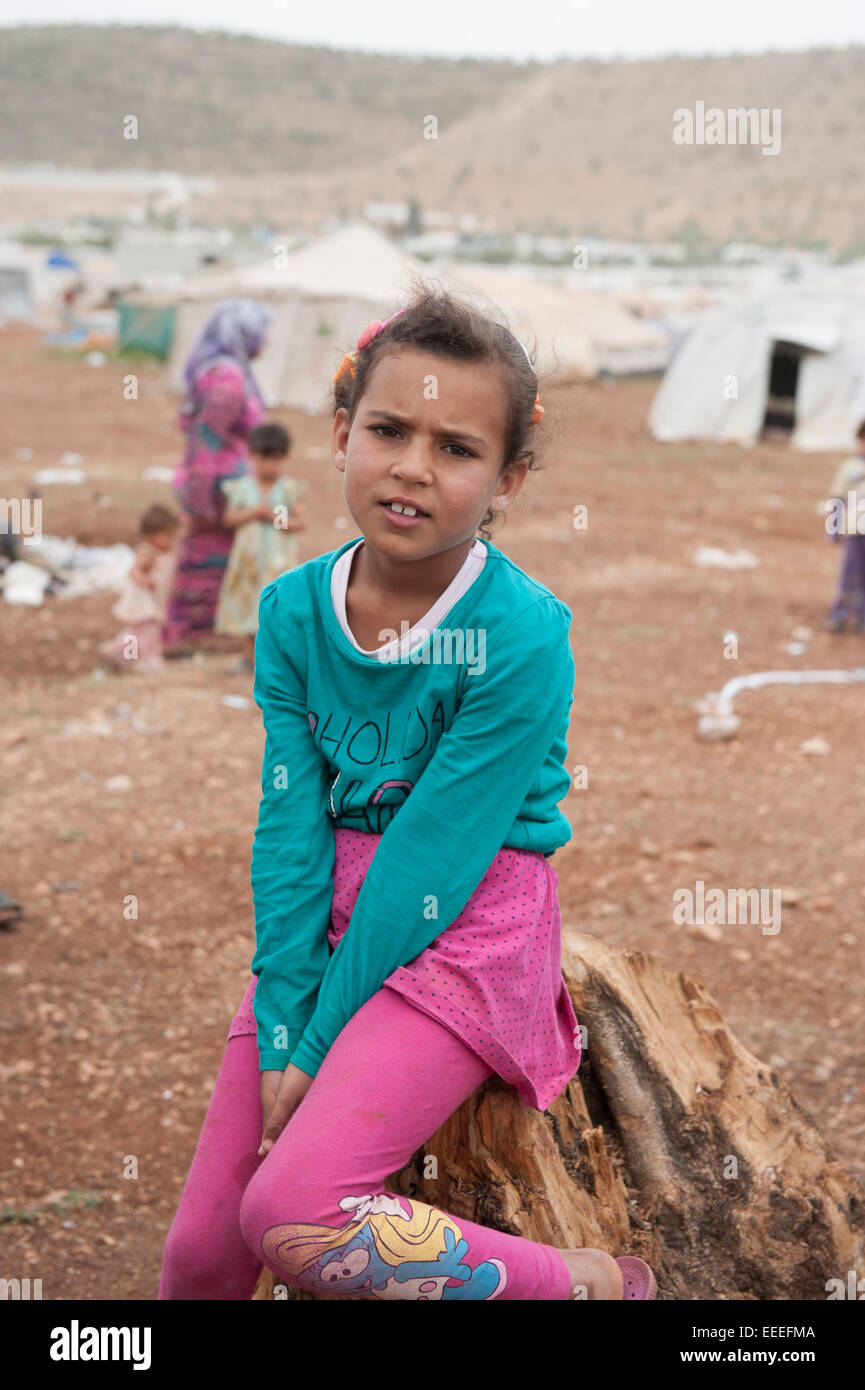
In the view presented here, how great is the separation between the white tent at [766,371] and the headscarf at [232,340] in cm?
1077

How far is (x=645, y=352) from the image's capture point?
2430 cm

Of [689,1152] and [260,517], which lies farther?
[260,517]

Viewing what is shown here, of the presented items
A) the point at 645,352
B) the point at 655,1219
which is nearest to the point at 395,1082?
the point at 655,1219

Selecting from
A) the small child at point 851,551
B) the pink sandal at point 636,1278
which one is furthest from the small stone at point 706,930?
the small child at point 851,551

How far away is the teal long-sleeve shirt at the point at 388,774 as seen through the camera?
6.53 ft

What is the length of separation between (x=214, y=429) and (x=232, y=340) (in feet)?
1.62

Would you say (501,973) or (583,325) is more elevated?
(583,325)

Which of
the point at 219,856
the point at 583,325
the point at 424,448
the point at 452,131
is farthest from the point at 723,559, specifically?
the point at 452,131

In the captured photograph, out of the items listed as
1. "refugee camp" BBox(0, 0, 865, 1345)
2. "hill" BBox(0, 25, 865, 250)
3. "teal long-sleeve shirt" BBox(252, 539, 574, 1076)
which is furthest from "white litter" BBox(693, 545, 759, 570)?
"hill" BBox(0, 25, 865, 250)

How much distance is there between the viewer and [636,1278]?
2.21 metres

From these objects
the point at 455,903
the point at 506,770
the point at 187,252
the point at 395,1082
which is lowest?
the point at 395,1082

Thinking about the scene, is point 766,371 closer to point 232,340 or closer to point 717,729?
point 232,340

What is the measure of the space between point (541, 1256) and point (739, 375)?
54.5ft
